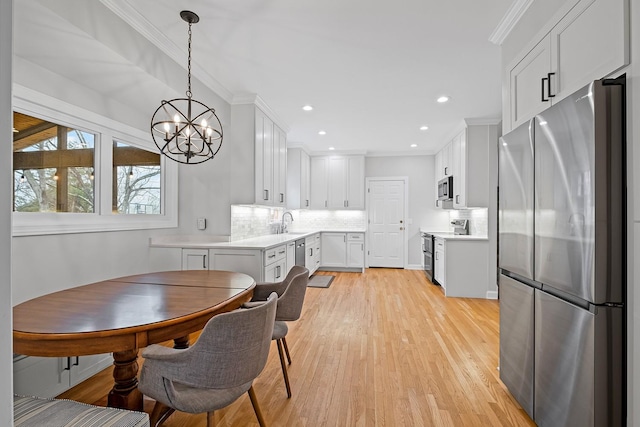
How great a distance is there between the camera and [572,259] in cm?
141

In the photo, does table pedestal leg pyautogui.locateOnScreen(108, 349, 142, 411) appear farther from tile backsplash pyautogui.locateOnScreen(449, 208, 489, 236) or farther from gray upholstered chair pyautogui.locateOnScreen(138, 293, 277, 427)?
tile backsplash pyautogui.locateOnScreen(449, 208, 489, 236)

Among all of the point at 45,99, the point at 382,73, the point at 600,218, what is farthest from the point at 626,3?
the point at 45,99

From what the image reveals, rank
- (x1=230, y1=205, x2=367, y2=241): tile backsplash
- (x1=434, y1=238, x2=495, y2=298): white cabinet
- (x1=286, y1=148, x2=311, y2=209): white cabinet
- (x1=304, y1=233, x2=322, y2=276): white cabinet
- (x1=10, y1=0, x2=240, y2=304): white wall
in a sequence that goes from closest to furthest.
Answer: (x1=10, y1=0, x2=240, y2=304): white wall < (x1=230, y1=205, x2=367, y2=241): tile backsplash < (x1=434, y1=238, x2=495, y2=298): white cabinet < (x1=304, y1=233, x2=322, y2=276): white cabinet < (x1=286, y1=148, x2=311, y2=209): white cabinet

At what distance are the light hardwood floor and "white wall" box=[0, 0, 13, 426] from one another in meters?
1.66

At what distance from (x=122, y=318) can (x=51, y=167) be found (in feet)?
5.44

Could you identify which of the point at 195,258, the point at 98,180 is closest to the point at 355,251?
the point at 195,258

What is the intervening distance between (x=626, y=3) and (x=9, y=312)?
211cm

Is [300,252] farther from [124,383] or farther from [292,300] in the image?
[124,383]

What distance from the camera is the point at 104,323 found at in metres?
1.42

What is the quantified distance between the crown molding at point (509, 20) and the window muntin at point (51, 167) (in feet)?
11.2

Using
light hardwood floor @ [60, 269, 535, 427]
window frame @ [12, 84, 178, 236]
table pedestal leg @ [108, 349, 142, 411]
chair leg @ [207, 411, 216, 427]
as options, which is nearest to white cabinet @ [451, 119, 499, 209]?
light hardwood floor @ [60, 269, 535, 427]

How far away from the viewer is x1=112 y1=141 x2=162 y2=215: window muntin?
304cm

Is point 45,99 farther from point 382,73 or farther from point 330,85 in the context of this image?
point 382,73

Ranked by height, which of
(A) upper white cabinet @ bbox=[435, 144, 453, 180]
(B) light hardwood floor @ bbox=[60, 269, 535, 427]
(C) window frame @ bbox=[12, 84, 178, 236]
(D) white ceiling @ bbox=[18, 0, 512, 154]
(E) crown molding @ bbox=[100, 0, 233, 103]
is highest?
(D) white ceiling @ bbox=[18, 0, 512, 154]
